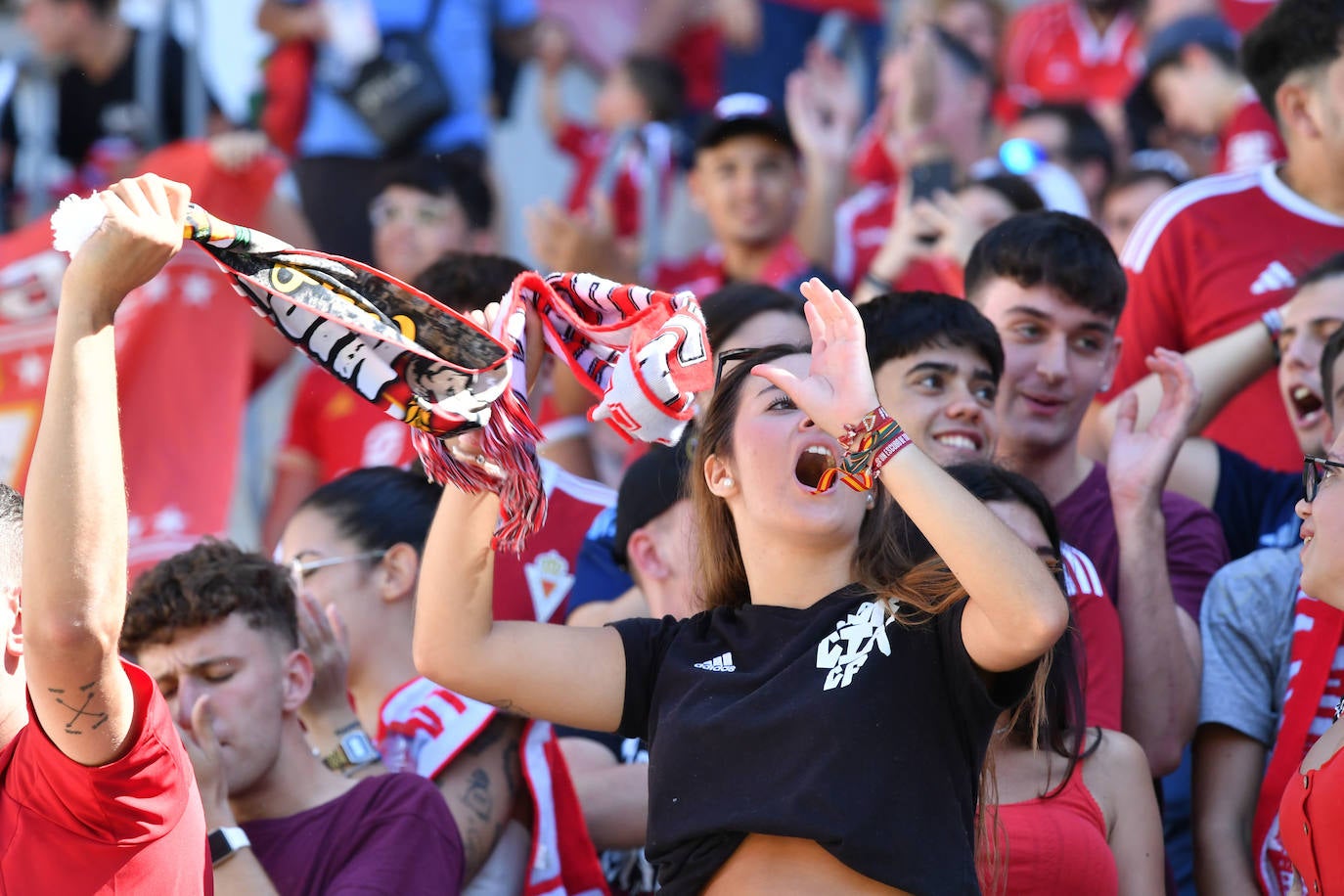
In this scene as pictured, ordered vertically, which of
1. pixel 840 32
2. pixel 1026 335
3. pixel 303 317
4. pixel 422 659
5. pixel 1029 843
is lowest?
pixel 1029 843

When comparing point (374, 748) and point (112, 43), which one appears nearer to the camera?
point (374, 748)

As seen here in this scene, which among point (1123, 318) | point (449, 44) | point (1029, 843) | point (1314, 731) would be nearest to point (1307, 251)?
point (1123, 318)

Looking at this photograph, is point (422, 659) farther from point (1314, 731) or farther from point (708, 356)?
point (1314, 731)

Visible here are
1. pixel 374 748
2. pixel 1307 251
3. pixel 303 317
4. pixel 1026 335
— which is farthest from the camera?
pixel 1307 251

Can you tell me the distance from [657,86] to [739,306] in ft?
12.2

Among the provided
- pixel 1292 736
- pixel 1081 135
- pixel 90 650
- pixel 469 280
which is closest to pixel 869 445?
pixel 90 650

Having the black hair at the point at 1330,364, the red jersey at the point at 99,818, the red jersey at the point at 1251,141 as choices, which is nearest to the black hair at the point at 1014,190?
the red jersey at the point at 1251,141

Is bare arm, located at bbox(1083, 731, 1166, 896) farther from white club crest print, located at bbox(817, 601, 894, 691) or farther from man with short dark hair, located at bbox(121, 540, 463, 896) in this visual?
man with short dark hair, located at bbox(121, 540, 463, 896)

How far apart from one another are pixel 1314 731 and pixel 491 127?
5558mm

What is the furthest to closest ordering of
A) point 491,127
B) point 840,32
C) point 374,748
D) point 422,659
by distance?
point 840,32, point 491,127, point 374,748, point 422,659

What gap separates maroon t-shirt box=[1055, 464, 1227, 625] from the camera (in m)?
3.73

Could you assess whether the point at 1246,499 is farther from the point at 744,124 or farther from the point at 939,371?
the point at 744,124

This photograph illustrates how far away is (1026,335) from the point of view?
404 cm

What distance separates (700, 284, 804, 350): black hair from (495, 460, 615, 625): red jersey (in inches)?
21.9
